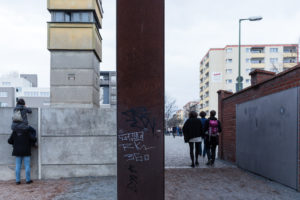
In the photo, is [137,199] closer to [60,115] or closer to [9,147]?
[60,115]

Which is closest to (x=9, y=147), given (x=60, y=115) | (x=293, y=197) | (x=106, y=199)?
(x=60, y=115)

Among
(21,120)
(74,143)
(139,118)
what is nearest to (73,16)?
(21,120)

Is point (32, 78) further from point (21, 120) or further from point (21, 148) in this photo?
point (21, 148)

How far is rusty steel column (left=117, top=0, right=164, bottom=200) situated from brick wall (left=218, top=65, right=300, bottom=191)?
329cm

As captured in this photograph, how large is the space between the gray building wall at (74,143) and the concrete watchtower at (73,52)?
2.62 meters

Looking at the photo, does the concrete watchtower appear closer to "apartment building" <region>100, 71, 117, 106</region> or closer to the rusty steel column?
the rusty steel column

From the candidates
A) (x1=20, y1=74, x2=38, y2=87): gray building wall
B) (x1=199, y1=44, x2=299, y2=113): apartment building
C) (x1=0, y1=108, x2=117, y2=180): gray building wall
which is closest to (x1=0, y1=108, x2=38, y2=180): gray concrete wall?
(x1=0, y1=108, x2=117, y2=180): gray building wall

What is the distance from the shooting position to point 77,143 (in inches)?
219

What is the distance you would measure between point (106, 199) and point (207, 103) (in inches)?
2486

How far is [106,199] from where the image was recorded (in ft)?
13.1

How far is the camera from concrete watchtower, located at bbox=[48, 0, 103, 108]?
817 cm

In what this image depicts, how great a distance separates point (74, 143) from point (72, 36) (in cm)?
461

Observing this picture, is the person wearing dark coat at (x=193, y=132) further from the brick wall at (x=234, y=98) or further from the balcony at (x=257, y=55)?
the balcony at (x=257, y=55)

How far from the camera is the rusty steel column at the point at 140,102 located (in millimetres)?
3027
